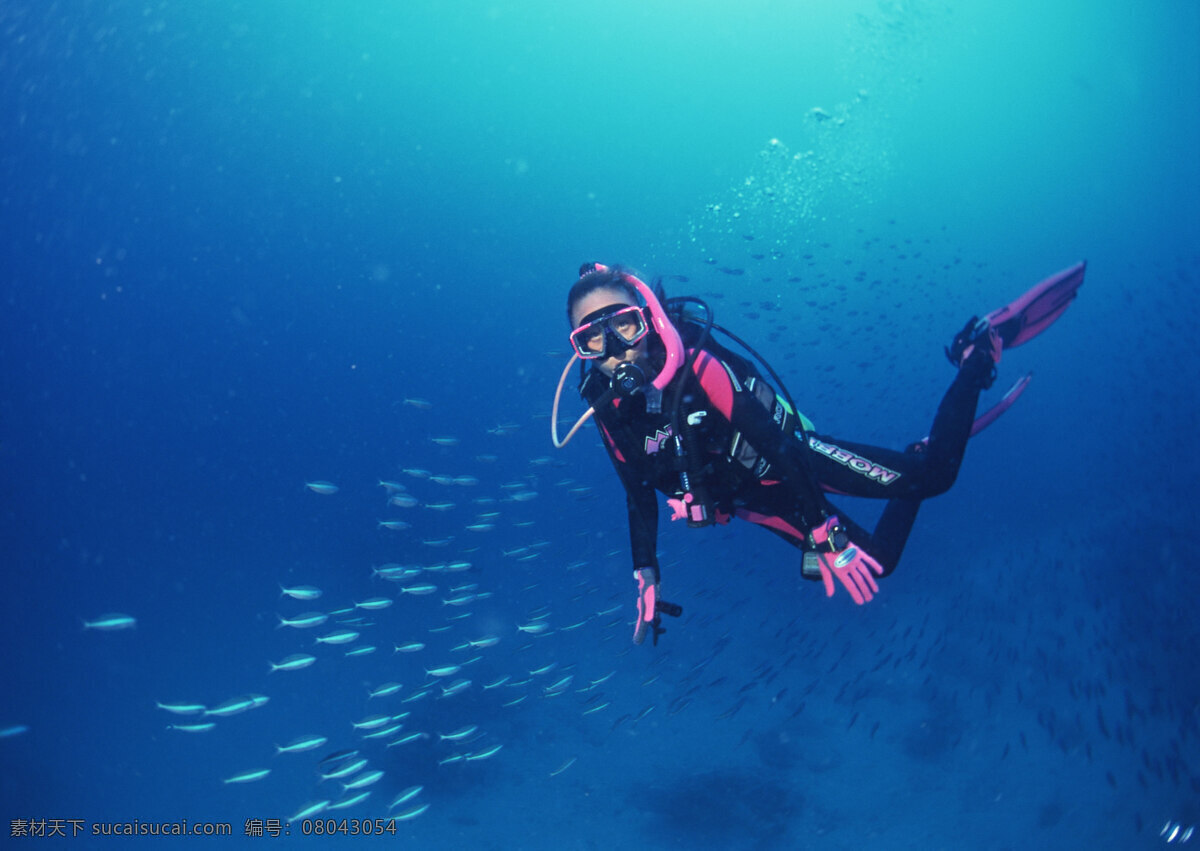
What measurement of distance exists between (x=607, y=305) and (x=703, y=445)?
1.03m

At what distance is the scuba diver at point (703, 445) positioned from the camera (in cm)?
302

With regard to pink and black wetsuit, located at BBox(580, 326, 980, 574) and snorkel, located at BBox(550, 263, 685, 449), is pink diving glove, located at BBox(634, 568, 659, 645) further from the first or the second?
snorkel, located at BBox(550, 263, 685, 449)

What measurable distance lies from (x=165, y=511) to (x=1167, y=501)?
145 ft

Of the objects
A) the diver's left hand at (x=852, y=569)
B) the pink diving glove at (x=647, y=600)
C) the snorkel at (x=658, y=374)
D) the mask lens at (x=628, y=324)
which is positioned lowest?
the diver's left hand at (x=852, y=569)

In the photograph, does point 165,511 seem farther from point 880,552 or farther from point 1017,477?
point 1017,477

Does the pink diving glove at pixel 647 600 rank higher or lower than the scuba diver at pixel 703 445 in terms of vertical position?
lower

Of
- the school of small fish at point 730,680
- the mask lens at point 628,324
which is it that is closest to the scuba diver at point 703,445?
the mask lens at point 628,324

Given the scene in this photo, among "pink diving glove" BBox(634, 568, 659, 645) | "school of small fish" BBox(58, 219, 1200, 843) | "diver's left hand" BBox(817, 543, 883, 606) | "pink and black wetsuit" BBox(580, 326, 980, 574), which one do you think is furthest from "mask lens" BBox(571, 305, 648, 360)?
"school of small fish" BBox(58, 219, 1200, 843)

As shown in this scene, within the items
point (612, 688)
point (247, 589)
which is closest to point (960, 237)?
point (612, 688)

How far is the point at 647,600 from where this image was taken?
11.2 feet

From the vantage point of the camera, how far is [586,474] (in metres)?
35.9

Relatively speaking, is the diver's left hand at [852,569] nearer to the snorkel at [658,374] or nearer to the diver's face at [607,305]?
the snorkel at [658,374]

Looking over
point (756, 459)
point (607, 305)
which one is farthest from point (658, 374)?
point (756, 459)

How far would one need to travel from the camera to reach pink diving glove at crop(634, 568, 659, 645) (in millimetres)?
3381
